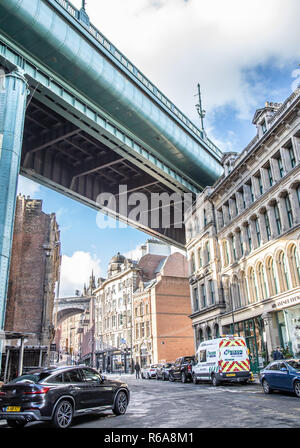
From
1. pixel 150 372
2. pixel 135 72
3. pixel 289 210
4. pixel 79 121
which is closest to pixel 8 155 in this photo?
pixel 79 121

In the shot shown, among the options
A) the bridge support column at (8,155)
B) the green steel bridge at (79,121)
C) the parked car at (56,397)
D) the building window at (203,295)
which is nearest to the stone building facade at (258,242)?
the building window at (203,295)

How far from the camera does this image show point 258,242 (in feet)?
102

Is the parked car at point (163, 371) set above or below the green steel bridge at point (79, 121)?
below

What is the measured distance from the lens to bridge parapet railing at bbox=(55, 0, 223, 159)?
103 ft

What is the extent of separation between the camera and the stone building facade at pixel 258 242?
2614cm

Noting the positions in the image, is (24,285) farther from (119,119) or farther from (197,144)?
(197,144)

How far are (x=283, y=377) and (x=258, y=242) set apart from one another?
17.0 meters

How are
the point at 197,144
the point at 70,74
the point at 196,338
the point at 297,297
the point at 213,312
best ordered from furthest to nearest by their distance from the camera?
the point at 197,144 < the point at 196,338 < the point at 213,312 < the point at 70,74 < the point at 297,297

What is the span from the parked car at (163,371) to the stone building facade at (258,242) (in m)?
5.85

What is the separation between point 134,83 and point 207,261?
61.2ft

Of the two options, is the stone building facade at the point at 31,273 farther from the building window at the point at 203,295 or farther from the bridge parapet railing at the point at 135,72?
the bridge parapet railing at the point at 135,72

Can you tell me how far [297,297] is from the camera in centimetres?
2488
